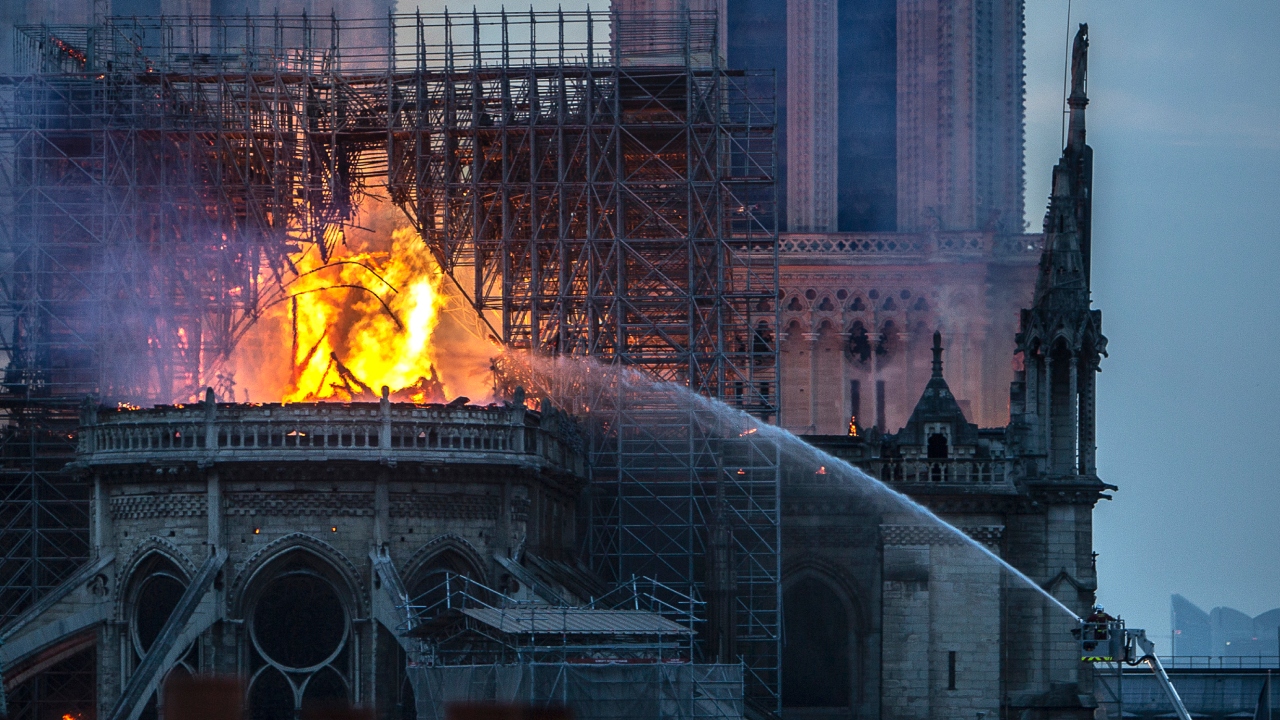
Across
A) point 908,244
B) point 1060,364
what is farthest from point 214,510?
point 908,244

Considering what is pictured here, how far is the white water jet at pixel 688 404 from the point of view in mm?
55812

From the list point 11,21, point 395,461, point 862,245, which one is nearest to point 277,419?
point 395,461

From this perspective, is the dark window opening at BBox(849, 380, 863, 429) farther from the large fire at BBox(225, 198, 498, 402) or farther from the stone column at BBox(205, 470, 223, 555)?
the stone column at BBox(205, 470, 223, 555)

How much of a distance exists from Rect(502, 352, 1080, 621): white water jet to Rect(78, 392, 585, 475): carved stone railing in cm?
744

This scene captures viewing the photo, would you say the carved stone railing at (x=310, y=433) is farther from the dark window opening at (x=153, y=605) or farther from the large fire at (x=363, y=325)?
the large fire at (x=363, y=325)

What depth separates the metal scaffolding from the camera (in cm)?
5647

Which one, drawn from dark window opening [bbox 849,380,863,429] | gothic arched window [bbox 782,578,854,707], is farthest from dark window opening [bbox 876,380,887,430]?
gothic arched window [bbox 782,578,854,707]

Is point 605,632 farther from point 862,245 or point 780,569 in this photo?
point 862,245

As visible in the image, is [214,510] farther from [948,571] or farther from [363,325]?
[948,571]

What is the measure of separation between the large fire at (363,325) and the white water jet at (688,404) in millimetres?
3363

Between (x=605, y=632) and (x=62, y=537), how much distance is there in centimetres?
2190

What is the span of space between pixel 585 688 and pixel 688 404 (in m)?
17.1

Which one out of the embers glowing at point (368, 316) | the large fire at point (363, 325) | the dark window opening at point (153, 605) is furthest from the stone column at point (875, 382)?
the dark window opening at point (153, 605)

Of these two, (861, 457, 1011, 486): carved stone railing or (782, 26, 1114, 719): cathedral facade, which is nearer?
(782, 26, 1114, 719): cathedral facade
